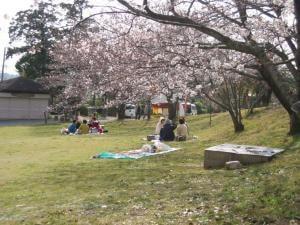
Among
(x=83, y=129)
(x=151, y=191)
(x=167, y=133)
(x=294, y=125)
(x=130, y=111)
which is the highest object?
(x=130, y=111)

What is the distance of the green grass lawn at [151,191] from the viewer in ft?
24.6

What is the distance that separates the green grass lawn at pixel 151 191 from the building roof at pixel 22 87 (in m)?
36.8

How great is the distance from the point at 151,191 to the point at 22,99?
150 ft

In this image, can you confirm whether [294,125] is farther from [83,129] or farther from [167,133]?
[83,129]

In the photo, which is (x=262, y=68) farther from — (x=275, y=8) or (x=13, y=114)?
(x=13, y=114)

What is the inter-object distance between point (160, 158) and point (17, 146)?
9553mm

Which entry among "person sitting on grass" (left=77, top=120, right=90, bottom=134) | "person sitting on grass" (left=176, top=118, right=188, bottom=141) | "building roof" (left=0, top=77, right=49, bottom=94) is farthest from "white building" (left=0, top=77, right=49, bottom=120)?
"person sitting on grass" (left=176, top=118, right=188, bottom=141)

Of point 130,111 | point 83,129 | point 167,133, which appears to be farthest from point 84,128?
point 130,111

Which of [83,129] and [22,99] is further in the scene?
[22,99]

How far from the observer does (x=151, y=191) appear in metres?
9.61

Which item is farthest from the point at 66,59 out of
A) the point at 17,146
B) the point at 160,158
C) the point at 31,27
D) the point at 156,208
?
the point at 156,208

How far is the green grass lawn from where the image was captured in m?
7.48

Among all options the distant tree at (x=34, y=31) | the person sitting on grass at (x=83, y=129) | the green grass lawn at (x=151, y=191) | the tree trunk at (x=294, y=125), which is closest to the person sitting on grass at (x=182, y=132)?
the green grass lawn at (x=151, y=191)

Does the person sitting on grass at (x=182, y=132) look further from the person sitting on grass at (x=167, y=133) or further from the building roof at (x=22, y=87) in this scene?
the building roof at (x=22, y=87)
